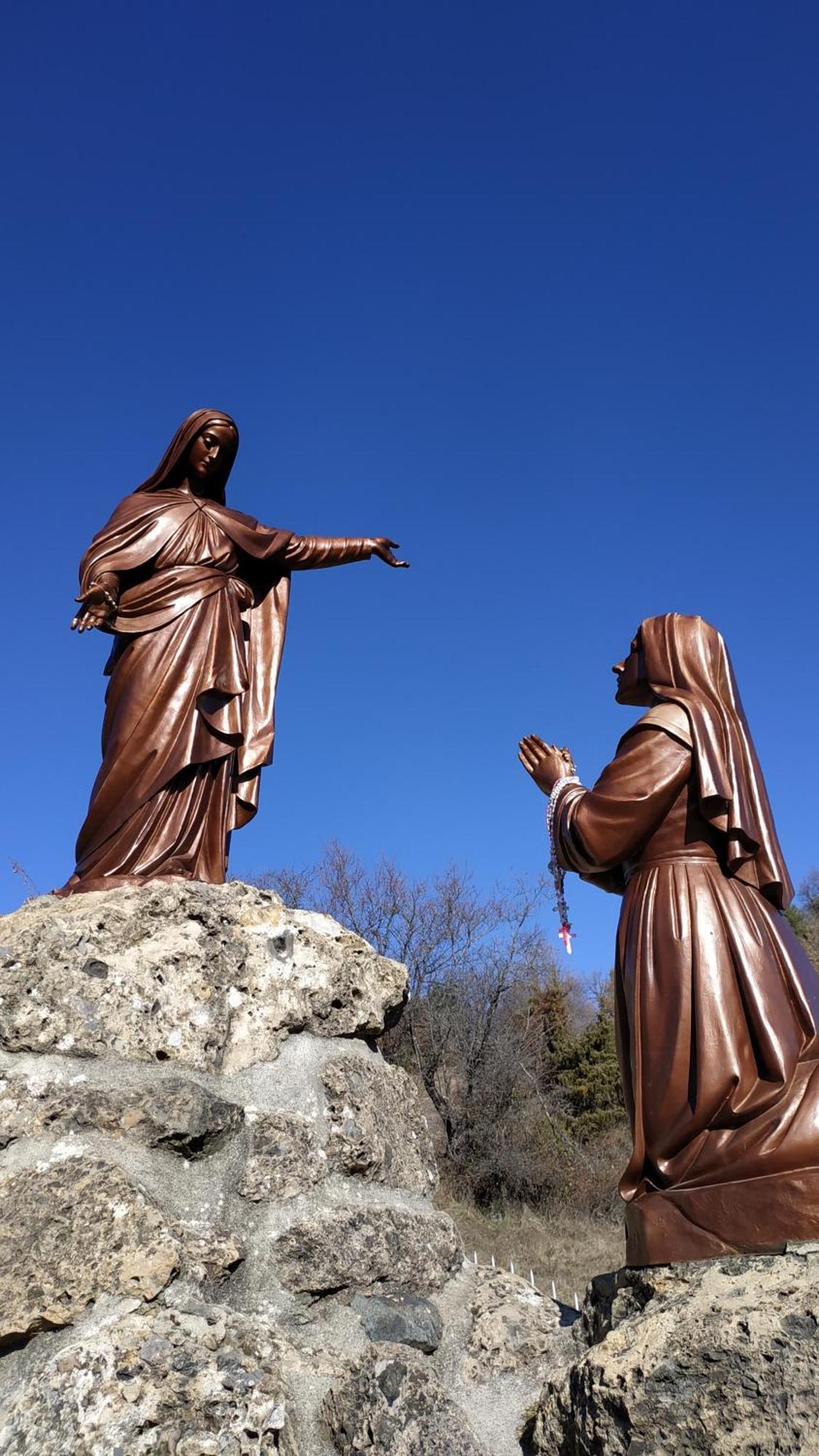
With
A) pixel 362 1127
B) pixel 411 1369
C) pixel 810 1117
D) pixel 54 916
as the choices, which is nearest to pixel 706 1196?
pixel 810 1117

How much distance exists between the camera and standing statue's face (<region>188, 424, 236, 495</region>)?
5.39 m

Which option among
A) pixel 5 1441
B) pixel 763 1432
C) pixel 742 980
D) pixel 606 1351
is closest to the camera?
pixel 763 1432

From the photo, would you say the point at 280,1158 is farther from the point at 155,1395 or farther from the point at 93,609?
the point at 93,609

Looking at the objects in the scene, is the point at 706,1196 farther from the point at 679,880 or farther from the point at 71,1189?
the point at 71,1189

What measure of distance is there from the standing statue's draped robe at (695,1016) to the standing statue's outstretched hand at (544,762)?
0.17m

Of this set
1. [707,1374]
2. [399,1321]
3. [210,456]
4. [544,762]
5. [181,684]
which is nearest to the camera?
[707,1374]

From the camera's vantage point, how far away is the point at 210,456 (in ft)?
17.8

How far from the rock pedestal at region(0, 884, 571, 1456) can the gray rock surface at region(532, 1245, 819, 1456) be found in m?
0.40

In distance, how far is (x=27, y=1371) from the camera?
2264 millimetres

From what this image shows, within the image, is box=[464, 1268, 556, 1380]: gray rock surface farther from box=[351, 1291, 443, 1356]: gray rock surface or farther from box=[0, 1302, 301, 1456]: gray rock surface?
box=[0, 1302, 301, 1456]: gray rock surface

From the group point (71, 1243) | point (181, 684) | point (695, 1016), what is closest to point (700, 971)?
point (695, 1016)

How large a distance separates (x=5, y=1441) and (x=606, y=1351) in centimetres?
132

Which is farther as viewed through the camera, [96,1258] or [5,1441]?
[96,1258]

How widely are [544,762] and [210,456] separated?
2.90 metres
